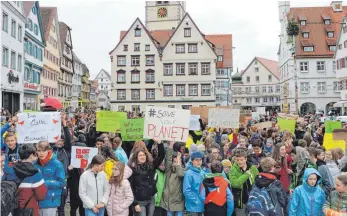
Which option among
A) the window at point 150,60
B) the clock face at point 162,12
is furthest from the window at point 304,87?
the clock face at point 162,12

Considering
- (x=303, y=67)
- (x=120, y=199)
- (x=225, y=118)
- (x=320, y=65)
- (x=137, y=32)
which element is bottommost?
(x=120, y=199)

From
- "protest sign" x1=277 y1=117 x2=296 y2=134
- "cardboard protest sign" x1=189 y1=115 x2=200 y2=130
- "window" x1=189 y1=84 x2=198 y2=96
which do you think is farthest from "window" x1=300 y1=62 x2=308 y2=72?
"cardboard protest sign" x1=189 y1=115 x2=200 y2=130

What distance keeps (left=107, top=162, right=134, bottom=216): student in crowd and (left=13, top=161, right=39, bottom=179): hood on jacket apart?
1317 millimetres

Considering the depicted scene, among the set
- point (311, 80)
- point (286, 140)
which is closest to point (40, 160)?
point (286, 140)

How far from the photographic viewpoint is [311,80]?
55.1 meters

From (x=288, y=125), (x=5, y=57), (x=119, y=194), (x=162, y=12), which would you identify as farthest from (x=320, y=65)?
(x=119, y=194)

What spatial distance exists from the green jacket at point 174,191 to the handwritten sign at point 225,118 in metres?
6.79

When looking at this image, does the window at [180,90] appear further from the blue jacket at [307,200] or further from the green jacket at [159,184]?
the blue jacket at [307,200]

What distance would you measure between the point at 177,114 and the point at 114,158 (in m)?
1.50

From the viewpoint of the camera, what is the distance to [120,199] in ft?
20.5

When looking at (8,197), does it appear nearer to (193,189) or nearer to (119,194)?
(119,194)

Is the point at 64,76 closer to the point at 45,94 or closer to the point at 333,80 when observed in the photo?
the point at 45,94

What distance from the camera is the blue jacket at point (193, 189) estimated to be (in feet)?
21.5

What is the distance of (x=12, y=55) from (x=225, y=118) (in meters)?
22.9
